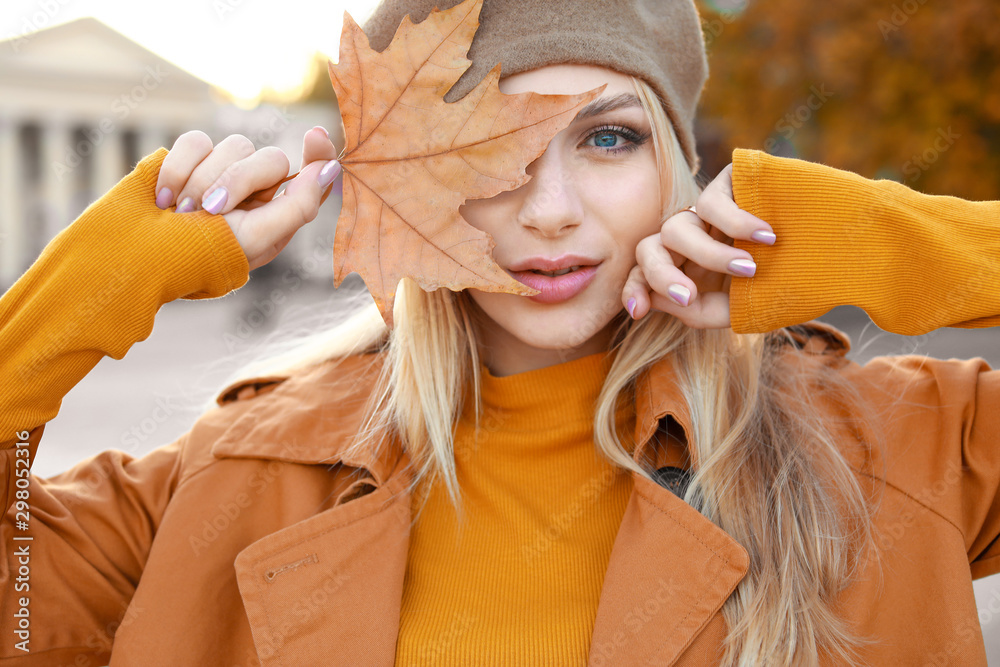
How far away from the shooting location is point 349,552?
1639 millimetres

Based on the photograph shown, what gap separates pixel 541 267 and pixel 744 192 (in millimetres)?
457

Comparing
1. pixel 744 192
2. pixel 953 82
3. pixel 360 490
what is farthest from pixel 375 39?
pixel 953 82

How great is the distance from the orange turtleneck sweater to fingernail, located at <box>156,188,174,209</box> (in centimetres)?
91

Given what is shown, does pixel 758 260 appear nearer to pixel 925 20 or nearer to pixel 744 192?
pixel 744 192

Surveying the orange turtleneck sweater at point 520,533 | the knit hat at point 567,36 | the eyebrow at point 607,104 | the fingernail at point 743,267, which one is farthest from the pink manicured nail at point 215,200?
the fingernail at point 743,267

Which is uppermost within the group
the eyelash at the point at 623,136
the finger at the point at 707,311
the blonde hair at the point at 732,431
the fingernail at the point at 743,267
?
the eyelash at the point at 623,136

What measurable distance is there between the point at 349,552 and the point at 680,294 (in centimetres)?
91

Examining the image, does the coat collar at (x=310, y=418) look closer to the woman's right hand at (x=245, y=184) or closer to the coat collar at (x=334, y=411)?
the coat collar at (x=334, y=411)

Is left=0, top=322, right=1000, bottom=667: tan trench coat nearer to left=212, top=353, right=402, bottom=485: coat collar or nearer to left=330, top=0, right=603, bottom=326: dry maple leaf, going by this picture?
left=212, top=353, right=402, bottom=485: coat collar

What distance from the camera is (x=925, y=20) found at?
32.8 feet

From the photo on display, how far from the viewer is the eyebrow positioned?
1.62 meters

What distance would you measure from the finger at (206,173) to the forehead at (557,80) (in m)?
0.58

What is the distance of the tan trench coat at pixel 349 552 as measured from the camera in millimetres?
1499

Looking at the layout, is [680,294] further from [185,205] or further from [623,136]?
[185,205]
